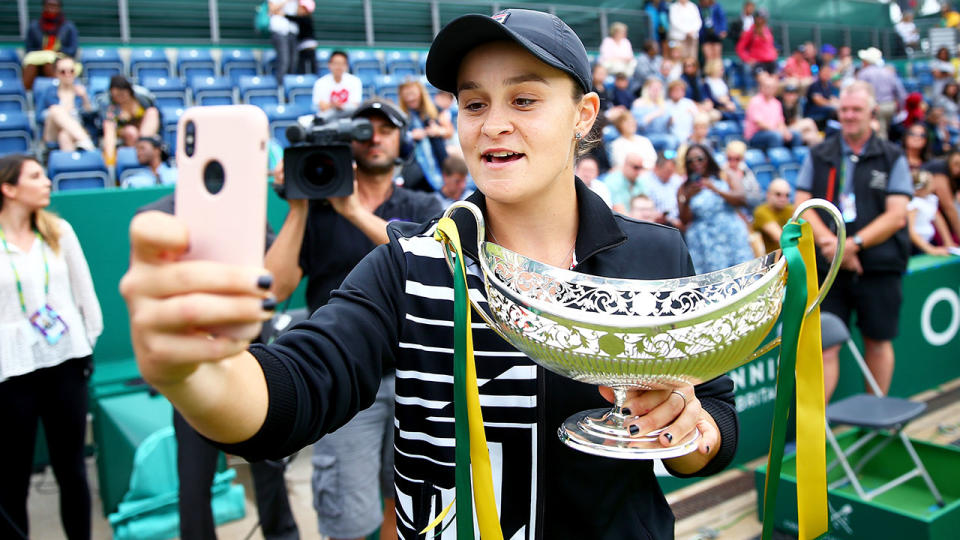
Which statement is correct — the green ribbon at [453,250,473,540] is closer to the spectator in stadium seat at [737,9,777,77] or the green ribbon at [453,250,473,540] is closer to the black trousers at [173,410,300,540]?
the black trousers at [173,410,300,540]

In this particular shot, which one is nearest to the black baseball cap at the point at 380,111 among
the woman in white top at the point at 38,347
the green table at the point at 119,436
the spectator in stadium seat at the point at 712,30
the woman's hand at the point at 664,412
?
the woman in white top at the point at 38,347

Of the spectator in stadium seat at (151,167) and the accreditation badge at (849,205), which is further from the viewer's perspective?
the spectator in stadium seat at (151,167)

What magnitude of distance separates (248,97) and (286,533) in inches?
245

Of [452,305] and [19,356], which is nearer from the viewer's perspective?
[452,305]

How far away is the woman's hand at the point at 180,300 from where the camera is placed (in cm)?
65

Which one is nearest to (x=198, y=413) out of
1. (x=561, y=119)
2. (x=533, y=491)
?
(x=533, y=491)

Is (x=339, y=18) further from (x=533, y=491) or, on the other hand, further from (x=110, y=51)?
(x=533, y=491)

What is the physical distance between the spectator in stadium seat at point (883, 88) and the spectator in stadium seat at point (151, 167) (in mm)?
8642

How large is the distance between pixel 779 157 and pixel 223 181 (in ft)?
29.8

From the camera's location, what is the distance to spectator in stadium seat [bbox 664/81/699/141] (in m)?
8.61

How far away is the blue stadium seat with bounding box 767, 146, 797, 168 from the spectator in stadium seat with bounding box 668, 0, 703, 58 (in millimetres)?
2703

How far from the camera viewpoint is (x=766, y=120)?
952cm

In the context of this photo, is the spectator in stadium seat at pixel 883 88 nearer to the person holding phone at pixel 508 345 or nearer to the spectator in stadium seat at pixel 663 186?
the spectator in stadium seat at pixel 663 186

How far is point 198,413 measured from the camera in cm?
78
